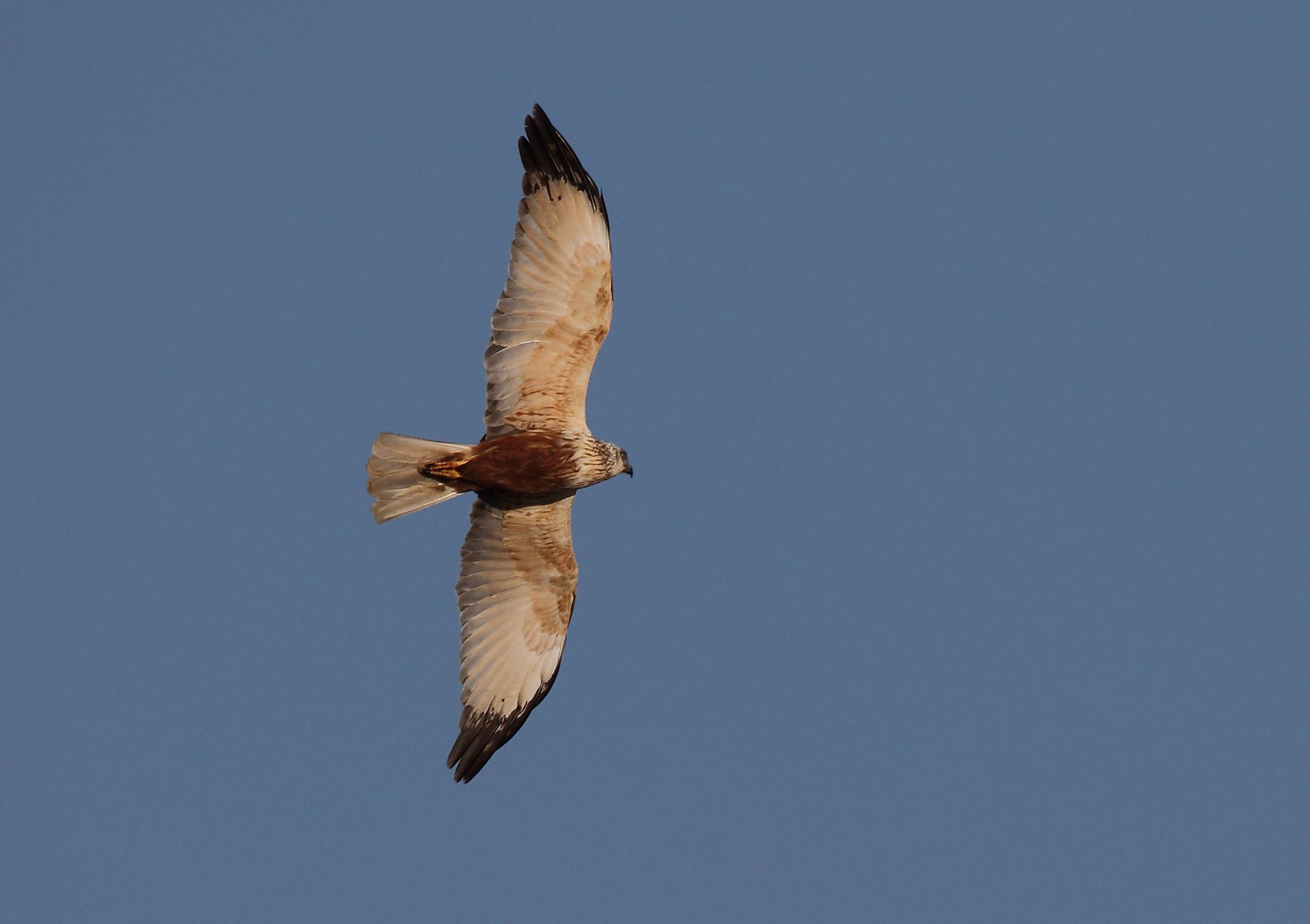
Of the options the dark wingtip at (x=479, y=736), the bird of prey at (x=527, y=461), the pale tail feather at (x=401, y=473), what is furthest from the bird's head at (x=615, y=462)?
the dark wingtip at (x=479, y=736)

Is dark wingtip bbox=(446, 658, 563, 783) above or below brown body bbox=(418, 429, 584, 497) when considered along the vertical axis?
below

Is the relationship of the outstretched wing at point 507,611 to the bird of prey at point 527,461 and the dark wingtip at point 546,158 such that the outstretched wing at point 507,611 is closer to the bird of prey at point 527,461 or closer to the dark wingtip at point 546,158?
the bird of prey at point 527,461

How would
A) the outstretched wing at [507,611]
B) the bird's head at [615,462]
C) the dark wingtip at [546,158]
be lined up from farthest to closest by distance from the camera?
the outstretched wing at [507,611], the bird's head at [615,462], the dark wingtip at [546,158]

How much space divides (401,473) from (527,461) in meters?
1.09

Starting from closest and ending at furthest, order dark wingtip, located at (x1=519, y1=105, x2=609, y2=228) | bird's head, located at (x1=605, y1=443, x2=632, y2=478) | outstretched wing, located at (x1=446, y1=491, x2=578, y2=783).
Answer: dark wingtip, located at (x1=519, y1=105, x2=609, y2=228), bird's head, located at (x1=605, y1=443, x2=632, y2=478), outstretched wing, located at (x1=446, y1=491, x2=578, y2=783)

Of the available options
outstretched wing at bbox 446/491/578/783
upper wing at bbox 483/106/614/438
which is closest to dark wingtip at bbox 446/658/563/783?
outstretched wing at bbox 446/491/578/783

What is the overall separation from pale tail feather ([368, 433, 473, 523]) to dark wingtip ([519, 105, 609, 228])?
7.63 ft

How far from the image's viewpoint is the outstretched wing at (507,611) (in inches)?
551

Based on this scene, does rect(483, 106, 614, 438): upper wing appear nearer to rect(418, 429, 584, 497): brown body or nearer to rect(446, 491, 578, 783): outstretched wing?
rect(418, 429, 584, 497): brown body

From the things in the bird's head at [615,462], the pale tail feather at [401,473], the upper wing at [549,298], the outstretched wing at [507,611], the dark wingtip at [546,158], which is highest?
the dark wingtip at [546,158]

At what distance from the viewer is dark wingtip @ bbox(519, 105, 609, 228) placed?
1277 centimetres

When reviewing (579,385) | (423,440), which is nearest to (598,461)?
(579,385)

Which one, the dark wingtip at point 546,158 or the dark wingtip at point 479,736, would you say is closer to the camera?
the dark wingtip at point 546,158

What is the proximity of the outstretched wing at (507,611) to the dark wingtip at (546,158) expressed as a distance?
2.87 meters
